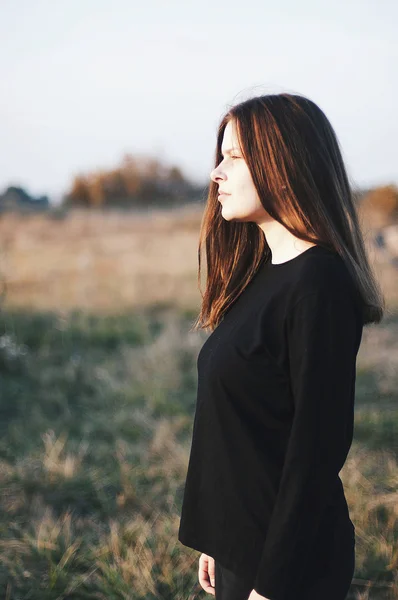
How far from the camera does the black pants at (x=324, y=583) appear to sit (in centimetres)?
139

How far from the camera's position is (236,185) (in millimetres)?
1501

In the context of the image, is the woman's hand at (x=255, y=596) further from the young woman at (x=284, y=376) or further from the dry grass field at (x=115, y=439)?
the dry grass field at (x=115, y=439)

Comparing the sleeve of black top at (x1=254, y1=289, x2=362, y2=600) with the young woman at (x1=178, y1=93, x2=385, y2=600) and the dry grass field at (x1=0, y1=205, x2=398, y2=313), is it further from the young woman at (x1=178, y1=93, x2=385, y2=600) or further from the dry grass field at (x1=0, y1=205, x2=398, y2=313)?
the dry grass field at (x1=0, y1=205, x2=398, y2=313)

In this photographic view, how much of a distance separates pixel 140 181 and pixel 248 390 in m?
33.0

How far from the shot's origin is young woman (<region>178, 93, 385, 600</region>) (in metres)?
1.26

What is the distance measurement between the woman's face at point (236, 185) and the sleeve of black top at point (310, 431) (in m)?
0.34

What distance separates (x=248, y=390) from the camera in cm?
140

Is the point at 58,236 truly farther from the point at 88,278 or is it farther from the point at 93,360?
the point at 93,360

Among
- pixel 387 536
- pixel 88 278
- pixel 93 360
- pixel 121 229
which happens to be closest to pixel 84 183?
pixel 121 229

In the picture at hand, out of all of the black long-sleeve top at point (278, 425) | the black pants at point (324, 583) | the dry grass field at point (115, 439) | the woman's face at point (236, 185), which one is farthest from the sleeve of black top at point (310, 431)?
the dry grass field at point (115, 439)

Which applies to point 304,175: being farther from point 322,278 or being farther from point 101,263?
point 101,263

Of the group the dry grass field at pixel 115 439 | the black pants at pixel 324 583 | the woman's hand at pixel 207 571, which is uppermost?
the black pants at pixel 324 583

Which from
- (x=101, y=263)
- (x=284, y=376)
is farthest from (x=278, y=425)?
(x=101, y=263)

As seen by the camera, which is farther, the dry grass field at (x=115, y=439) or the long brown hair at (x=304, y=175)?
the dry grass field at (x=115, y=439)
